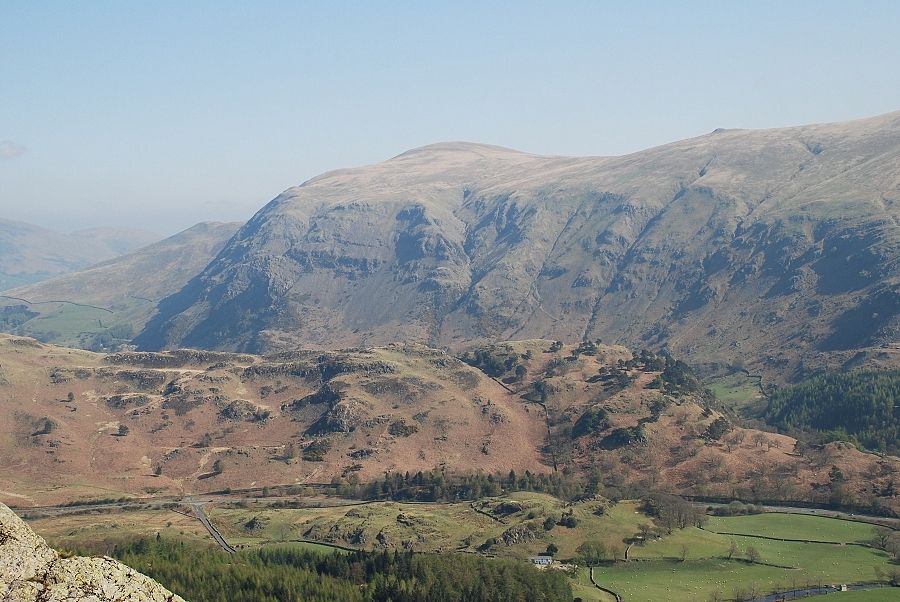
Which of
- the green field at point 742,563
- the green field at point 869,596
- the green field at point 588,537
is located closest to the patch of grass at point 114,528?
the green field at point 588,537

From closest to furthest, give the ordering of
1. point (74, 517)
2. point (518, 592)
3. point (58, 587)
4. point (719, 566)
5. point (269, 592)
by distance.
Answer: point (58, 587) → point (269, 592) → point (518, 592) → point (719, 566) → point (74, 517)

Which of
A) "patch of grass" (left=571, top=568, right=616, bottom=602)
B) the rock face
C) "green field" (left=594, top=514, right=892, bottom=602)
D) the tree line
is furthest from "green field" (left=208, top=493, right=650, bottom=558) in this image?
the rock face

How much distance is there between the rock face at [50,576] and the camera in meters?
20.4

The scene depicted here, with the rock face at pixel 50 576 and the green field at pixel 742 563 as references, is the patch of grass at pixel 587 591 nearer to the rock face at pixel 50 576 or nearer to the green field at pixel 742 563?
the green field at pixel 742 563

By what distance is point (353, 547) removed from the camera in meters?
171

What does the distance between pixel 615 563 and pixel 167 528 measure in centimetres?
10491

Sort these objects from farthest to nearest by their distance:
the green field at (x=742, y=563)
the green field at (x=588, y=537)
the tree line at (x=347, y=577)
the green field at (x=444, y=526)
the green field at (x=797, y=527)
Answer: the green field at (x=444, y=526), the green field at (x=797, y=527), the green field at (x=588, y=537), the green field at (x=742, y=563), the tree line at (x=347, y=577)

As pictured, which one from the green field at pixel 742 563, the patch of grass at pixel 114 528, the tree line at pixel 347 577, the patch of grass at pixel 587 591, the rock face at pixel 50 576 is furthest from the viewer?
the patch of grass at pixel 114 528

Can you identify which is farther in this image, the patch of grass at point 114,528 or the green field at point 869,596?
the patch of grass at point 114,528

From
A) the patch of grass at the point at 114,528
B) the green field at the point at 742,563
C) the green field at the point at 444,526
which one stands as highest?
the patch of grass at the point at 114,528

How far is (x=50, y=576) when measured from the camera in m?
20.8

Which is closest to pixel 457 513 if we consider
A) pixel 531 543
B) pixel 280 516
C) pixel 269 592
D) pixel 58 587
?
pixel 531 543

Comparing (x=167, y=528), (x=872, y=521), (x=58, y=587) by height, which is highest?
(x=58, y=587)

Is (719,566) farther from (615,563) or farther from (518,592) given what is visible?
(518,592)
